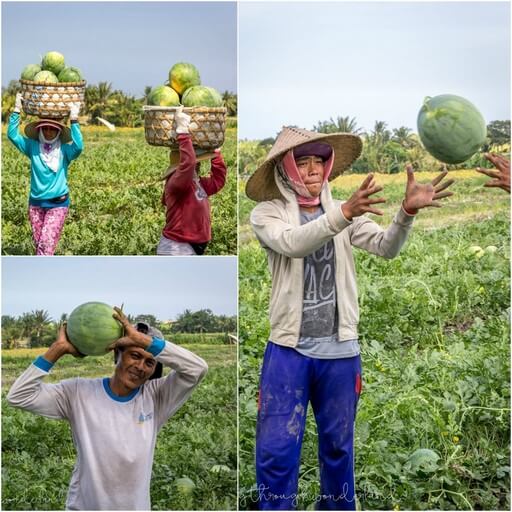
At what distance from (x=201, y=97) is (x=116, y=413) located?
177cm

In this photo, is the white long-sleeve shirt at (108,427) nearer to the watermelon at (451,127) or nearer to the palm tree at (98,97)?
the watermelon at (451,127)

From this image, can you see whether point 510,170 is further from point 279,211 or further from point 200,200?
point 200,200

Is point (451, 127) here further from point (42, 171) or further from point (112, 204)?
point (112, 204)

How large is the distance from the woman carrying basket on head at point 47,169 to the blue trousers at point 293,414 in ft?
6.82

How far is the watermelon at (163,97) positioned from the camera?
5.08 meters

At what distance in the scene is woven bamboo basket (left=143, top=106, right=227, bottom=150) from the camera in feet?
16.3

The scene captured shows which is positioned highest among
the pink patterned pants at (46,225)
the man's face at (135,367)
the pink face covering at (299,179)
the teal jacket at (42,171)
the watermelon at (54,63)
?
the watermelon at (54,63)

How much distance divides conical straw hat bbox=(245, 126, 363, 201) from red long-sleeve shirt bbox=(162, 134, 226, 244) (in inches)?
41.7

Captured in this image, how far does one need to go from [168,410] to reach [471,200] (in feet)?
16.4

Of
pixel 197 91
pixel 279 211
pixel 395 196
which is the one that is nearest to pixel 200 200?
pixel 197 91

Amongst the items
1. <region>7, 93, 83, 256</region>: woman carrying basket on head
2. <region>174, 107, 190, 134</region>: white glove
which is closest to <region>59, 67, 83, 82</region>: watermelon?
<region>7, 93, 83, 256</region>: woman carrying basket on head

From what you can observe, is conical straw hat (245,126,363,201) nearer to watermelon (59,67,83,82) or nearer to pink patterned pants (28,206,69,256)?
watermelon (59,67,83,82)

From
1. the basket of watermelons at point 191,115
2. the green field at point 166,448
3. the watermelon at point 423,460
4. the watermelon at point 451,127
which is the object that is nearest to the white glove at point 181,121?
the basket of watermelons at point 191,115

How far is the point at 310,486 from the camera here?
191 inches
